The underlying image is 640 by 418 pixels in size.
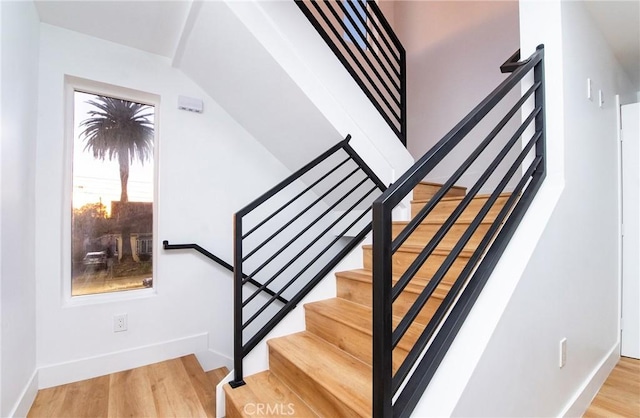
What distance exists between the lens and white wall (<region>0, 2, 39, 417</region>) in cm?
140

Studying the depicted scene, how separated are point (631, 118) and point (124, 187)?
3.84m

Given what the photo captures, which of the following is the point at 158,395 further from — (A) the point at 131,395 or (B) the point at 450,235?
(B) the point at 450,235

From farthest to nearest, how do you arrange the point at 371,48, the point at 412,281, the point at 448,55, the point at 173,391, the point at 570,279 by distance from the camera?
the point at 448,55, the point at 371,48, the point at 173,391, the point at 412,281, the point at 570,279

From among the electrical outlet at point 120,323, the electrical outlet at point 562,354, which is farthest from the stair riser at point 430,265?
the electrical outlet at point 120,323

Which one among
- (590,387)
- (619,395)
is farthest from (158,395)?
(619,395)

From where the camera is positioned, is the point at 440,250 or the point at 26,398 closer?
the point at 26,398

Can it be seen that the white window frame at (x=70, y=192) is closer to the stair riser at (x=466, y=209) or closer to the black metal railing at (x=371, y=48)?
the black metal railing at (x=371, y=48)

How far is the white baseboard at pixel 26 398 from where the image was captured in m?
1.52

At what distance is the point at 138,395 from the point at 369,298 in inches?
56.6

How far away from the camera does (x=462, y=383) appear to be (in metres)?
0.99

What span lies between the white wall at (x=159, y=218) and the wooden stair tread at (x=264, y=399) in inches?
37.4

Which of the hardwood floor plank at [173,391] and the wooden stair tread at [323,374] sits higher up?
the wooden stair tread at [323,374]

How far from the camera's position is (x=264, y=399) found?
1493mm

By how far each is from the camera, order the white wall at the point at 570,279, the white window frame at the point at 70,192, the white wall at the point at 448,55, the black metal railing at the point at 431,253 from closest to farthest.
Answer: the black metal railing at the point at 431,253 < the white wall at the point at 570,279 < the white window frame at the point at 70,192 < the white wall at the point at 448,55
